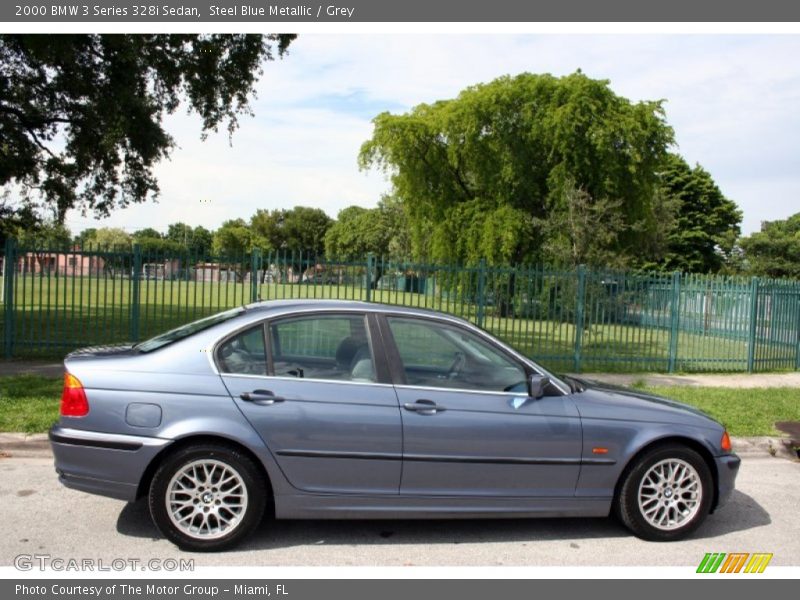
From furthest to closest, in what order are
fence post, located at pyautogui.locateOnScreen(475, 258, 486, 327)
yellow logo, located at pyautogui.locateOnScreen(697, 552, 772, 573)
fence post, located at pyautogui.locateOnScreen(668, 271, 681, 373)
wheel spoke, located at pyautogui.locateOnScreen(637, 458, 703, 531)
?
fence post, located at pyautogui.locateOnScreen(668, 271, 681, 373), fence post, located at pyautogui.locateOnScreen(475, 258, 486, 327), wheel spoke, located at pyautogui.locateOnScreen(637, 458, 703, 531), yellow logo, located at pyautogui.locateOnScreen(697, 552, 772, 573)

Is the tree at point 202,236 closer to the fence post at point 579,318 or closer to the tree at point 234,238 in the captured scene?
the tree at point 234,238

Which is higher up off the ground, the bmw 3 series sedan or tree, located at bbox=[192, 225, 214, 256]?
tree, located at bbox=[192, 225, 214, 256]

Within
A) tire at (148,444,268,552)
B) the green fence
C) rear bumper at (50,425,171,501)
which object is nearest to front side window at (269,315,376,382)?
tire at (148,444,268,552)

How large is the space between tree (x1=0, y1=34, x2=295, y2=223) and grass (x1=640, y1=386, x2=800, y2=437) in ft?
36.3

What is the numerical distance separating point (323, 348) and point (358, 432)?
75 cm

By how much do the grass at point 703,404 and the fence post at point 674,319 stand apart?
2289 mm

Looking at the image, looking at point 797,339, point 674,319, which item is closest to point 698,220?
point 797,339

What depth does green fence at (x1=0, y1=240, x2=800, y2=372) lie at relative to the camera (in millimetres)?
12008

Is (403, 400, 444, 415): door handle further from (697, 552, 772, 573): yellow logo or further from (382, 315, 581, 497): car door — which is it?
(697, 552, 772, 573): yellow logo

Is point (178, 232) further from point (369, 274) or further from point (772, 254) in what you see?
point (369, 274)

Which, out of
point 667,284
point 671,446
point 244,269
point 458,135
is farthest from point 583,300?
point 458,135

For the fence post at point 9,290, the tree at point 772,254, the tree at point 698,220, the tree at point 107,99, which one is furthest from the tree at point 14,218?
the tree at point 698,220

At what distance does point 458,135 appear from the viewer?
30062mm

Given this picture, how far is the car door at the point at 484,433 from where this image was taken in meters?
4.64
